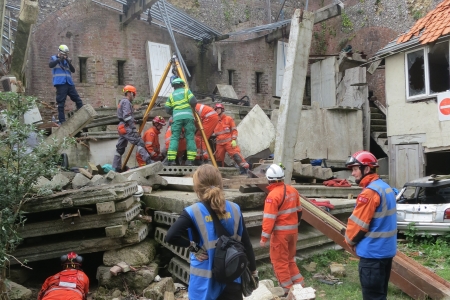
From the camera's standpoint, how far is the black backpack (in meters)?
3.15

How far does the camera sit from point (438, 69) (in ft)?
41.2

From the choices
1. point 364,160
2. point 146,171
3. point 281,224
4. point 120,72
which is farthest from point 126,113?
point 120,72

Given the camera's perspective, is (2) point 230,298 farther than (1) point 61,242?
No

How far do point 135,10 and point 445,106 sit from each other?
10.4m

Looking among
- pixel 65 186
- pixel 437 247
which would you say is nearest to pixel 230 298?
pixel 65 186

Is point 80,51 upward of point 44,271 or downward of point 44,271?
upward

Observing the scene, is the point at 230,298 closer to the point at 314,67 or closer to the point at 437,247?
the point at 437,247

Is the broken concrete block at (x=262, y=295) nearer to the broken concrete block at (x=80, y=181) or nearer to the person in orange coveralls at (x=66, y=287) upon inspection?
the person in orange coveralls at (x=66, y=287)

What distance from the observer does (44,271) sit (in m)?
6.88

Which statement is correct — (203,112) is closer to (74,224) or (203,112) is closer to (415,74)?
(74,224)

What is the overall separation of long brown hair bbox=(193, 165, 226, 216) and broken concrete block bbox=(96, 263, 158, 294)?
2.78 metres

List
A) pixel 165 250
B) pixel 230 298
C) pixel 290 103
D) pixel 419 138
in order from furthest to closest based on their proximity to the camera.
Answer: pixel 419 138 → pixel 290 103 → pixel 165 250 → pixel 230 298

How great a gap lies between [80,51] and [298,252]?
11.6 metres

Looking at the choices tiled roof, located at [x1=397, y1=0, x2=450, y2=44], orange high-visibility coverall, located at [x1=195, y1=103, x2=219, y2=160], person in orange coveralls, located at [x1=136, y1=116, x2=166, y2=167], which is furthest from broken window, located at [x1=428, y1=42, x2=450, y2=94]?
person in orange coveralls, located at [x1=136, y1=116, x2=166, y2=167]
